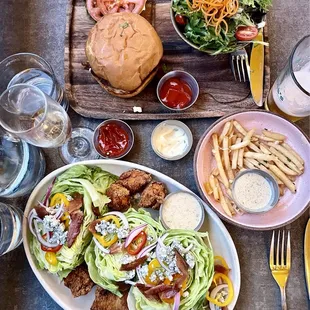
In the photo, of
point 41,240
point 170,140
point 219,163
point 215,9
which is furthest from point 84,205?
point 215,9

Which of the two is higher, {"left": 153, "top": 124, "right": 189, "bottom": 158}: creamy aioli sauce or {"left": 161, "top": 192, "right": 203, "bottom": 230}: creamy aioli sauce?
{"left": 153, "top": 124, "right": 189, "bottom": 158}: creamy aioli sauce

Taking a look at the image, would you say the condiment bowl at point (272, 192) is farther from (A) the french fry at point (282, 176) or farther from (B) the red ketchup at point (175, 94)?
(B) the red ketchup at point (175, 94)

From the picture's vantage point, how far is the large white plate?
181 centimetres

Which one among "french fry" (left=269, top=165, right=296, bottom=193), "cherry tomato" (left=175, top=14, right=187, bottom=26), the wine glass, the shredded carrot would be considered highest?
the shredded carrot

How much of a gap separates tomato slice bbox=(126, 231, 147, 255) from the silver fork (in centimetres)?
73

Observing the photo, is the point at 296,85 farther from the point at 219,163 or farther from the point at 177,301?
the point at 177,301

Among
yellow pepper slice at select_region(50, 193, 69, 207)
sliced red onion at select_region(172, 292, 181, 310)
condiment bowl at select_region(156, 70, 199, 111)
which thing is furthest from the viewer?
condiment bowl at select_region(156, 70, 199, 111)

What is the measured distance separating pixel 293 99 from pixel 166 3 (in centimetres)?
66

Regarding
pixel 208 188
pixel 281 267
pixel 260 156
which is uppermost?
pixel 260 156

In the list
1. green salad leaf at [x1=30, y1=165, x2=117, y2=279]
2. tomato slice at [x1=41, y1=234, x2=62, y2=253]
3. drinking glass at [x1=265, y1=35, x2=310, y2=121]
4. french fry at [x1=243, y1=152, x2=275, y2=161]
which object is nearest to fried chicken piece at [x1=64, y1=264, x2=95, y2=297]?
green salad leaf at [x1=30, y1=165, x2=117, y2=279]

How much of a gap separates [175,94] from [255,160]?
1.34 feet

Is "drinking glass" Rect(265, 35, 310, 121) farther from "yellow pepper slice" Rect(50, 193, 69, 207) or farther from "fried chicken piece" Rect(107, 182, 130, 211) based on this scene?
"yellow pepper slice" Rect(50, 193, 69, 207)

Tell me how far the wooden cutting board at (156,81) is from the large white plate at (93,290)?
23 cm

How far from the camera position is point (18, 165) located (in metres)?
1.91
